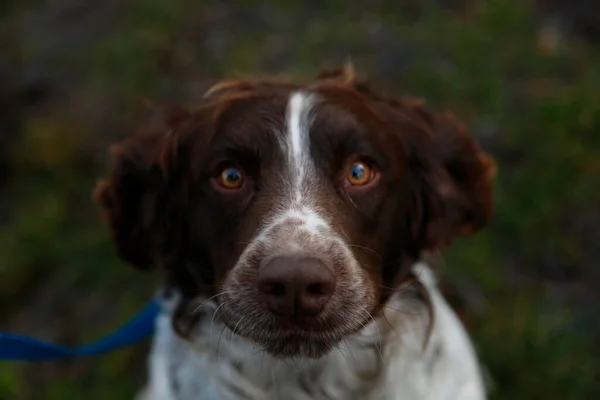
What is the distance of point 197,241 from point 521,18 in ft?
10.9

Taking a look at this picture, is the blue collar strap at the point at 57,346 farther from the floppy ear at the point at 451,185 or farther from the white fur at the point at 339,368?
the floppy ear at the point at 451,185

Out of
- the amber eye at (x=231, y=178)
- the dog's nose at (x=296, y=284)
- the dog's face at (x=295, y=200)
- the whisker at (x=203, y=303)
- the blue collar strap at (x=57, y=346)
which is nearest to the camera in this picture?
the dog's nose at (x=296, y=284)

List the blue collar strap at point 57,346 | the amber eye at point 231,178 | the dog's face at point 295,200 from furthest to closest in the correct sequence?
the blue collar strap at point 57,346 → the amber eye at point 231,178 → the dog's face at point 295,200

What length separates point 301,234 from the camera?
2.64 m

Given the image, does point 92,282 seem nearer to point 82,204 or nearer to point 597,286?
point 82,204

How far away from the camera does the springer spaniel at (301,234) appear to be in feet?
8.95

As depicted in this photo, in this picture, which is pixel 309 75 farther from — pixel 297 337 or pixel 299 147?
pixel 297 337

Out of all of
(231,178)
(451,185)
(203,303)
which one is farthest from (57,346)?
(451,185)

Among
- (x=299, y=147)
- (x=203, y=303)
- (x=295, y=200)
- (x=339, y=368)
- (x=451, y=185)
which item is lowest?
(x=339, y=368)

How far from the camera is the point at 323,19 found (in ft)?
19.5

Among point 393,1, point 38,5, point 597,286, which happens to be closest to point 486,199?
point 597,286

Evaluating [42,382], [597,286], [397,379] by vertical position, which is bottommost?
[42,382]

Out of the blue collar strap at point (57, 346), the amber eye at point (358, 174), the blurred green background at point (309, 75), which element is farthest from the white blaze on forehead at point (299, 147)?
the blurred green background at point (309, 75)

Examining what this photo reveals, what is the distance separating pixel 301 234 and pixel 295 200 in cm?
19
